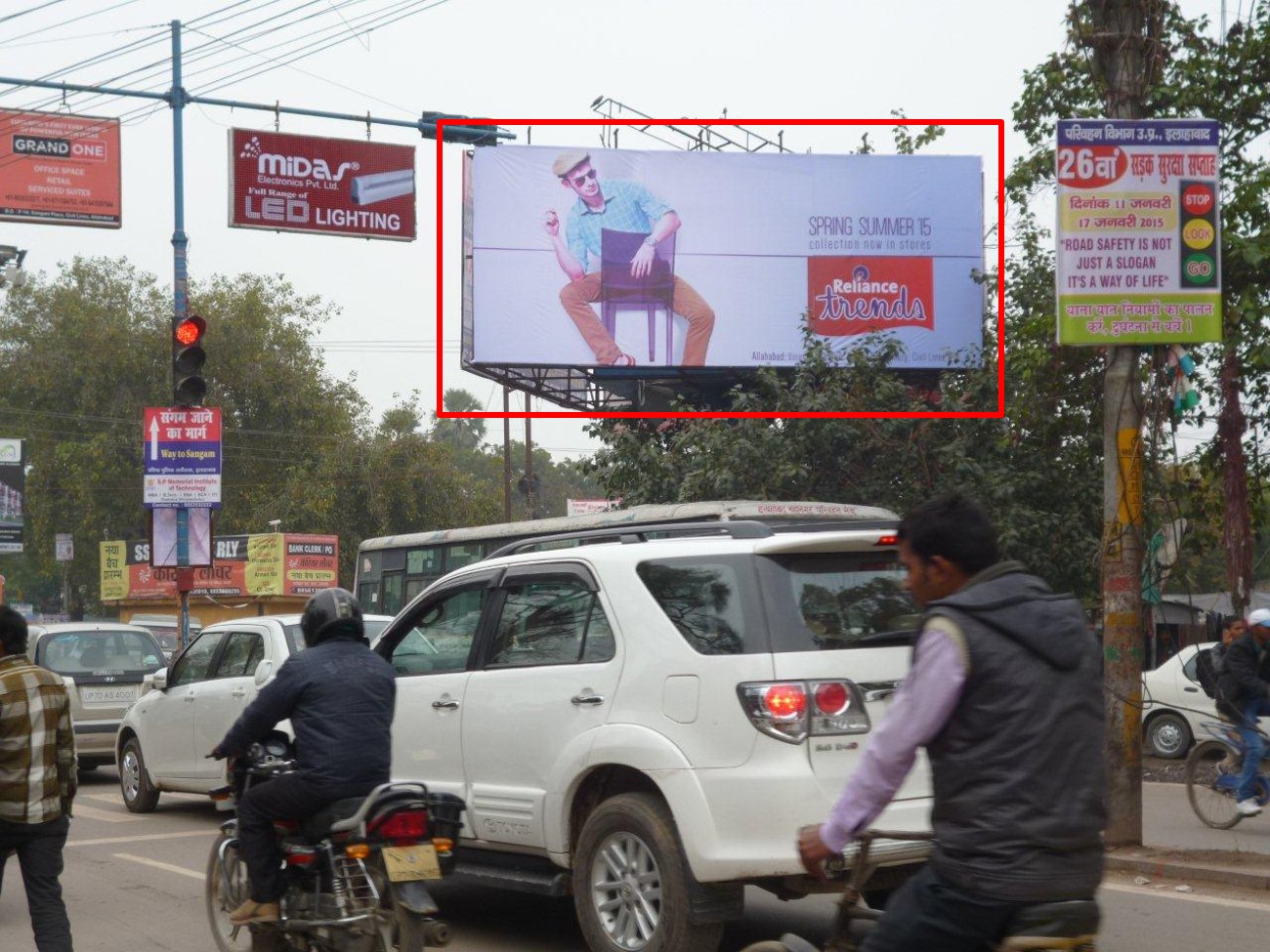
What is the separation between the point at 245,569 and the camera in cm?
5266

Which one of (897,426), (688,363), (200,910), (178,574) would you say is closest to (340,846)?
(200,910)

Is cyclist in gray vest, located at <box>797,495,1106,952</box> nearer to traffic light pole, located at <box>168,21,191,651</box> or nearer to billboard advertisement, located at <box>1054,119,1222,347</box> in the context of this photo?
billboard advertisement, located at <box>1054,119,1222,347</box>

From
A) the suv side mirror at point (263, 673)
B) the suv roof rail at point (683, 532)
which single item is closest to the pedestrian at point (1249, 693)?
the suv roof rail at point (683, 532)

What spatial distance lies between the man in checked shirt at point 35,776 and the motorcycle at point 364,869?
2.35 feet

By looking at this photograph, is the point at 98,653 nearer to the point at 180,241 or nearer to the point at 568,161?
the point at 180,241

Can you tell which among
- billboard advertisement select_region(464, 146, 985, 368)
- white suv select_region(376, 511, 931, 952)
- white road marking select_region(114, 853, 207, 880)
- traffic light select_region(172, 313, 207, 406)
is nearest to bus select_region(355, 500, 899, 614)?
traffic light select_region(172, 313, 207, 406)

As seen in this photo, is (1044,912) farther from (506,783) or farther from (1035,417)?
(1035,417)

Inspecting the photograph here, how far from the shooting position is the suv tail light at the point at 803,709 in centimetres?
605

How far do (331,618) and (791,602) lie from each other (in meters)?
1.83

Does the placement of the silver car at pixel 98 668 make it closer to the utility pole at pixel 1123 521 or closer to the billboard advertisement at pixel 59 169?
the billboard advertisement at pixel 59 169

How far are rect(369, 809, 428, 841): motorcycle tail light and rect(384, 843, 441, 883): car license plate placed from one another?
0.14 feet

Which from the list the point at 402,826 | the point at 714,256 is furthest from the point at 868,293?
the point at 402,826

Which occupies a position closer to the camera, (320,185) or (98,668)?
(98,668)

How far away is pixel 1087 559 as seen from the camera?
899 inches
